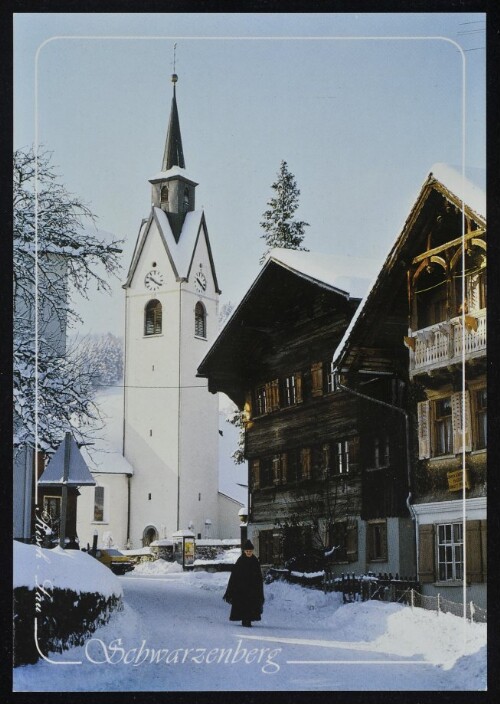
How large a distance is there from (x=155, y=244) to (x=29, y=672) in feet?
12.4

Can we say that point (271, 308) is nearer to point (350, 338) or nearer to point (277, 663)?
point (350, 338)

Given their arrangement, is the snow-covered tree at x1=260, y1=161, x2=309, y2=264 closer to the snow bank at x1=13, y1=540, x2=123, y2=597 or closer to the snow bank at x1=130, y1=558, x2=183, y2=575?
the snow bank at x1=130, y1=558, x2=183, y2=575

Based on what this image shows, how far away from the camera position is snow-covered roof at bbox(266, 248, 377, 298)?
10.7 meters

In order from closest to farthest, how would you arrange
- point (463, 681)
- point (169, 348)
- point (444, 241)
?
point (463, 681) → point (444, 241) → point (169, 348)

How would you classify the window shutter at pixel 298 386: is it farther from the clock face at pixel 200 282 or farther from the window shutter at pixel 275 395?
the clock face at pixel 200 282

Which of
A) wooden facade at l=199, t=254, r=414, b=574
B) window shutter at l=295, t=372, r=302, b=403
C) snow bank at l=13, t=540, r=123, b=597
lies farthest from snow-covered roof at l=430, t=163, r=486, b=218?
snow bank at l=13, t=540, r=123, b=597

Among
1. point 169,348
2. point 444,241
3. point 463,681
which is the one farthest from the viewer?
point 169,348

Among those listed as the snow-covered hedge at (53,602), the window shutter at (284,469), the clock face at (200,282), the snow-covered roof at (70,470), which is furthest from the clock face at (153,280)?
the snow-covered hedge at (53,602)

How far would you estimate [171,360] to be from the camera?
36.9 feet

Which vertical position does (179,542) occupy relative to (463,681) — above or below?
above

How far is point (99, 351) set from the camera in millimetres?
10719

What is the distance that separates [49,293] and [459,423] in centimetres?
366

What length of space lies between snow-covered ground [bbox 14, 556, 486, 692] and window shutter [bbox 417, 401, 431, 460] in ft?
4.32
